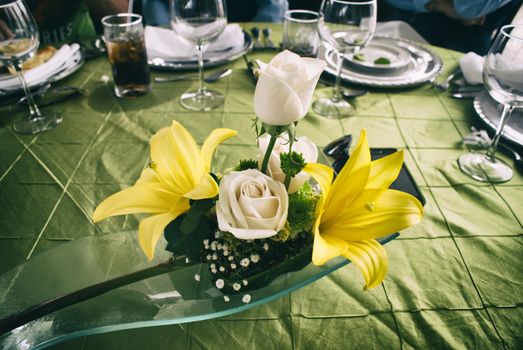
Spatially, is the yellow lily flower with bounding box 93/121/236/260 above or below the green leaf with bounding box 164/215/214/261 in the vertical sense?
above

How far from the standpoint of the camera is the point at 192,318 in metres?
0.29

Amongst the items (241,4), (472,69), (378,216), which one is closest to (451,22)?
(241,4)

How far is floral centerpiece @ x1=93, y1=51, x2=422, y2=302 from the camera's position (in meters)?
0.27

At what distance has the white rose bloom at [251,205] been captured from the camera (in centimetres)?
27

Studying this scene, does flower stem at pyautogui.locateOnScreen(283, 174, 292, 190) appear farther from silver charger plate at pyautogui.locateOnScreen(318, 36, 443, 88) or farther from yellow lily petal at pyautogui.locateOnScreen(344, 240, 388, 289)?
silver charger plate at pyautogui.locateOnScreen(318, 36, 443, 88)

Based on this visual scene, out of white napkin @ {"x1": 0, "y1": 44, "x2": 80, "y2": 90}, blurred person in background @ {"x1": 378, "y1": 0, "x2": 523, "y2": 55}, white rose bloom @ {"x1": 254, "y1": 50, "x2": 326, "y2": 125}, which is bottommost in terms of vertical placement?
blurred person in background @ {"x1": 378, "y1": 0, "x2": 523, "y2": 55}

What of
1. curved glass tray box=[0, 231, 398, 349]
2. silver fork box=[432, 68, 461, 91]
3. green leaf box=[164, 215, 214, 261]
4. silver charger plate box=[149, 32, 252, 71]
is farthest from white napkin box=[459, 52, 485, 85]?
green leaf box=[164, 215, 214, 261]

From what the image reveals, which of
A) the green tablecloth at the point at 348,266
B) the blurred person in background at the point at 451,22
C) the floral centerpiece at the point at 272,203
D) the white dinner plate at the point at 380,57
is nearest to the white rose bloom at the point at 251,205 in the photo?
the floral centerpiece at the point at 272,203

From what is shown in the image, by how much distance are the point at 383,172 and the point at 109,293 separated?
0.27 meters

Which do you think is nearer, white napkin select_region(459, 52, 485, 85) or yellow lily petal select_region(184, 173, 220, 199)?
yellow lily petal select_region(184, 173, 220, 199)

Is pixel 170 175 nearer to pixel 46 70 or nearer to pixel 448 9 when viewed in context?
pixel 46 70

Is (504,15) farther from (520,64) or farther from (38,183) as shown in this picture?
(38,183)

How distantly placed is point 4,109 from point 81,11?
2.60 feet

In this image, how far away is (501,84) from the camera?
507 millimetres
